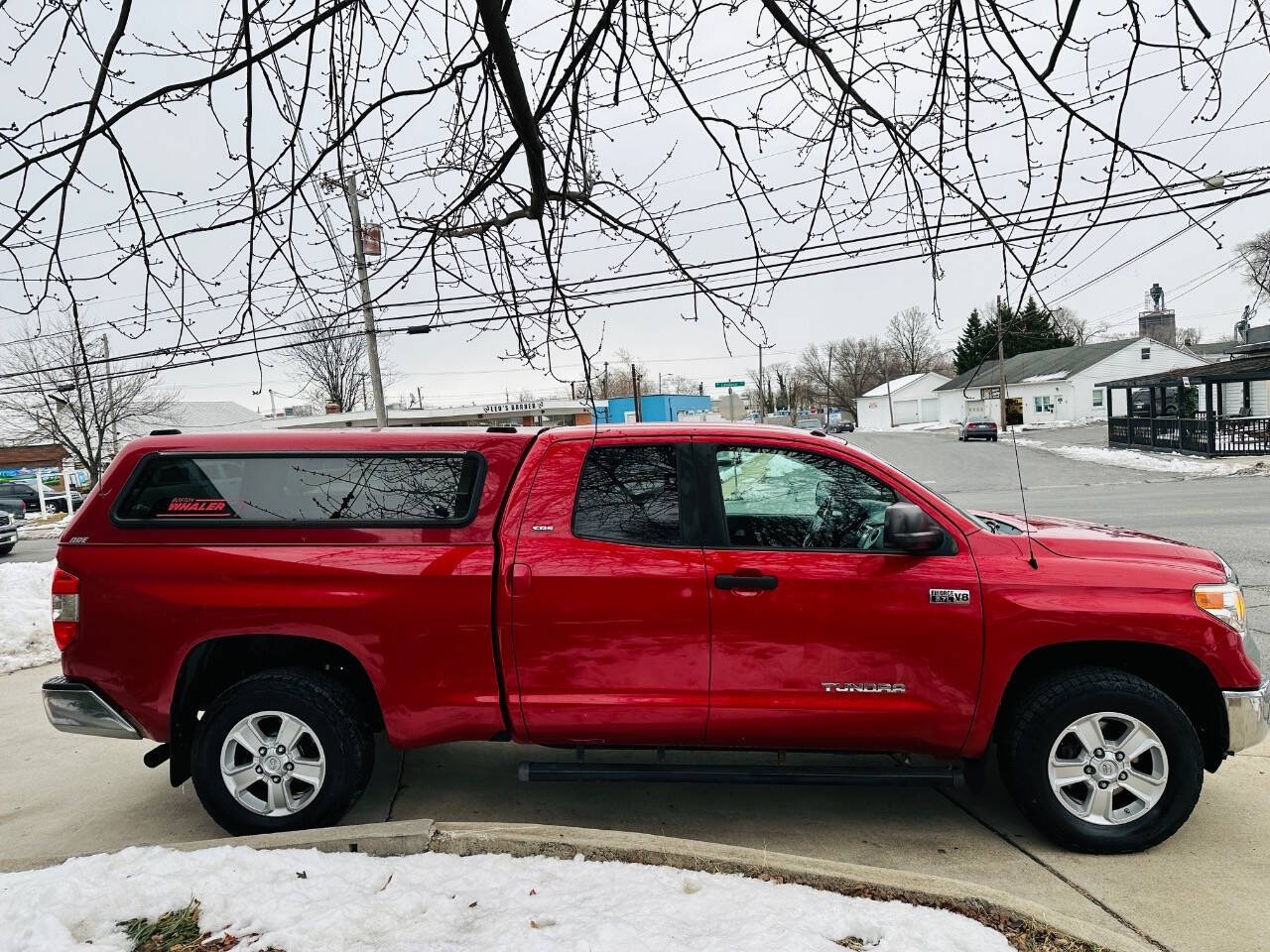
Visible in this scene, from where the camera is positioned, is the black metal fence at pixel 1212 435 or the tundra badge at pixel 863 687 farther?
the black metal fence at pixel 1212 435

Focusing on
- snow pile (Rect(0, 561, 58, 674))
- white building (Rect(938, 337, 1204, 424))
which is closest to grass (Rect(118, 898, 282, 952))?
snow pile (Rect(0, 561, 58, 674))

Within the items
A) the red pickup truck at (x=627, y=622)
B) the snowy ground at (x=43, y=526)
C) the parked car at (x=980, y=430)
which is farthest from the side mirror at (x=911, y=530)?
the parked car at (x=980, y=430)

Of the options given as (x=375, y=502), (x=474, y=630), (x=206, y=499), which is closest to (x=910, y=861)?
(x=474, y=630)

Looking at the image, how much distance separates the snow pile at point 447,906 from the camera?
265cm

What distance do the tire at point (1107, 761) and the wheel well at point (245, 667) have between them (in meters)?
2.85

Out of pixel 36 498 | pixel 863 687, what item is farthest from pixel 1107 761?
pixel 36 498

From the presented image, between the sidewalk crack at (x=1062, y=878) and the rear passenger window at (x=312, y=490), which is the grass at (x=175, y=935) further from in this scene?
the sidewalk crack at (x=1062, y=878)

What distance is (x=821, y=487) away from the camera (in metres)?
3.85

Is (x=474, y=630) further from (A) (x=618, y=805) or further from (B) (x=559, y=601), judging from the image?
(A) (x=618, y=805)

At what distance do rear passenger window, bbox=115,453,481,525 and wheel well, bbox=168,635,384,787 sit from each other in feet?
1.91

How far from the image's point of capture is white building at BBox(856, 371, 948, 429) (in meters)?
80.1

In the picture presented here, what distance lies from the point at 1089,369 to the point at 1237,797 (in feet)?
195

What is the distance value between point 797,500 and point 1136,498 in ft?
55.8

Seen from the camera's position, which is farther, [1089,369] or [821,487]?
[1089,369]
